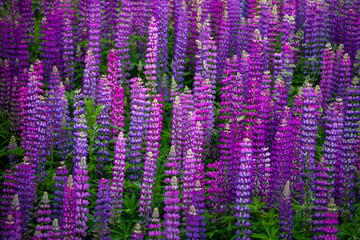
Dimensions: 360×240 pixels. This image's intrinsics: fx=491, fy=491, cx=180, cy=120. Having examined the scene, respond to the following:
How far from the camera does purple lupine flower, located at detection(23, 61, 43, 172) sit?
742 centimetres

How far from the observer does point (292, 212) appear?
22.6 ft

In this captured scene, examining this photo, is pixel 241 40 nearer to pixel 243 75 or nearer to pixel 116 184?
pixel 243 75

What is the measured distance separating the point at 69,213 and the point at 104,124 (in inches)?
89.7

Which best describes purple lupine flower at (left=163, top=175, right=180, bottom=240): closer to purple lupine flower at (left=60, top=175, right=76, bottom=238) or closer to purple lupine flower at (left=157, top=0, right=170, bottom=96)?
purple lupine flower at (left=60, top=175, right=76, bottom=238)

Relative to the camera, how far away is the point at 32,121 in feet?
26.1

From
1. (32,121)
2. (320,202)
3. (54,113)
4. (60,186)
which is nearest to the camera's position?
(320,202)

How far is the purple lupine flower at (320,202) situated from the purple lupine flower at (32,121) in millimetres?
4090

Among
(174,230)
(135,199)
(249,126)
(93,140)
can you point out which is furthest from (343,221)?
(93,140)

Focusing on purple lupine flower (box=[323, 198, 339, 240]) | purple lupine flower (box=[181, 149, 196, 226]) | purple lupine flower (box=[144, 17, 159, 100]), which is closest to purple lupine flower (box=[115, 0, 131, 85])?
purple lupine flower (box=[144, 17, 159, 100])

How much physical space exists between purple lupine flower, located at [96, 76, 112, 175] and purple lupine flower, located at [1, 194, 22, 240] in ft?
6.05

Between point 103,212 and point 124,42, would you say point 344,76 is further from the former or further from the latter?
point 103,212

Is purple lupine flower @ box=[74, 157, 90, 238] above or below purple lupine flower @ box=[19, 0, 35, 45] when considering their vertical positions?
below

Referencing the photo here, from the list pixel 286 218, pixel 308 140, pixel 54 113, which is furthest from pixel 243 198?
pixel 54 113

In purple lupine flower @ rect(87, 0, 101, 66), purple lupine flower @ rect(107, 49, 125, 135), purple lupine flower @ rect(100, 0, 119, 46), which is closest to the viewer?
purple lupine flower @ rect(107, 49, 125, 135)
